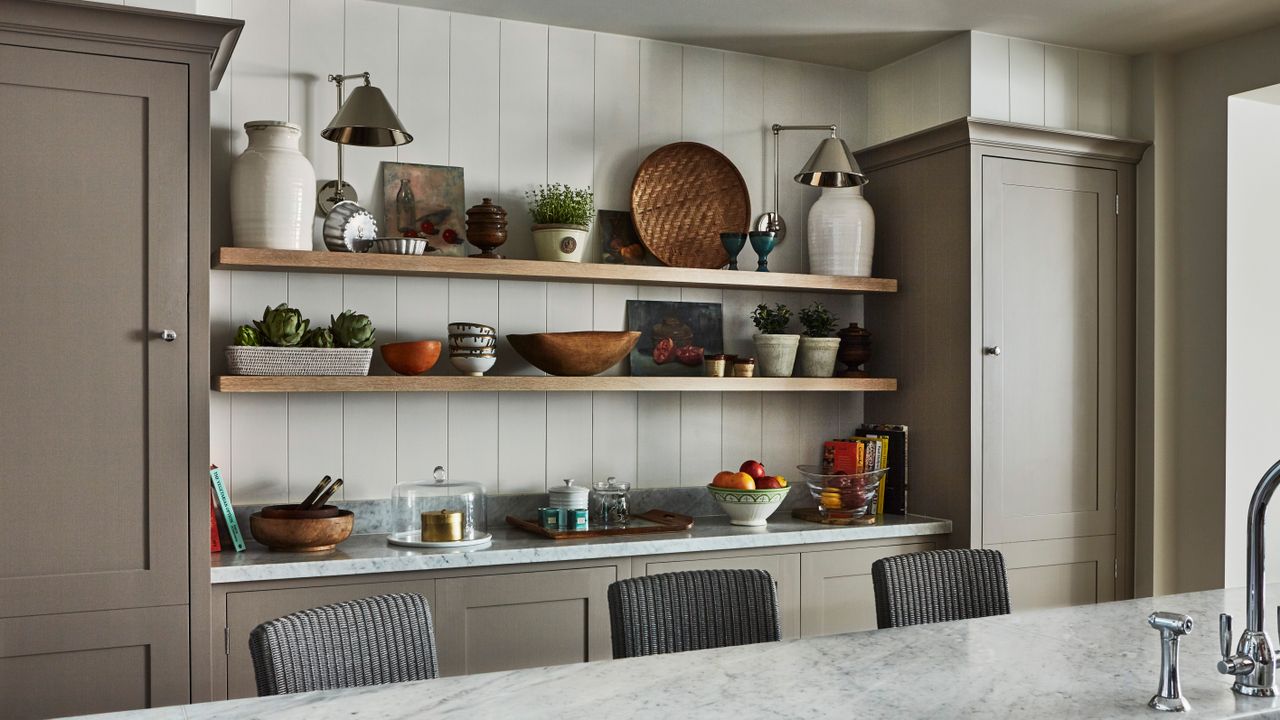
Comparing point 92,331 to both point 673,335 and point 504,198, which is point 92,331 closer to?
point 504,198

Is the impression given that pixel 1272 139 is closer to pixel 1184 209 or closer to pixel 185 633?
pixel 1184 209

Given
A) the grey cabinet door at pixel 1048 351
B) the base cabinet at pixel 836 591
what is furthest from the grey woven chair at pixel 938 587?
the grey cabinet door at pixel 1048 351

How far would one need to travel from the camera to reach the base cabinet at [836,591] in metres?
3.38

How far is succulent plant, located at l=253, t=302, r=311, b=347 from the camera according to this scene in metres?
2.93

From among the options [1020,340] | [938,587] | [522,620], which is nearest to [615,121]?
[1020,340]

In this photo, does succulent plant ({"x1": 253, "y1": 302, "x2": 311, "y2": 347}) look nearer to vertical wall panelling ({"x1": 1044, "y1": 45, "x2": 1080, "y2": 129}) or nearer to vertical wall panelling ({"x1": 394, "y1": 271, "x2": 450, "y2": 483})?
vertical wall panelling ({"x1": 394, "y1": 271, "x2": 450, "y2": 483})

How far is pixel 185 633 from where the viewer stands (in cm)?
261

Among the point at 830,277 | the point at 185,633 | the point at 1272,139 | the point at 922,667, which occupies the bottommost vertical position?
the point at 185,633

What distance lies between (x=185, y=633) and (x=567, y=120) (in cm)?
193

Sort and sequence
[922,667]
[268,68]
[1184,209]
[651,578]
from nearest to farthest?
[922,667]
[651,578]
[268,68]
[1184,209]

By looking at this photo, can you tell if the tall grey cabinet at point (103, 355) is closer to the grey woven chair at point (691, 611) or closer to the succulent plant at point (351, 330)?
the succulent plant at point (351, 330)

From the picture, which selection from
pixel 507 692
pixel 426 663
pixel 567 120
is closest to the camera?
pixel 507 692

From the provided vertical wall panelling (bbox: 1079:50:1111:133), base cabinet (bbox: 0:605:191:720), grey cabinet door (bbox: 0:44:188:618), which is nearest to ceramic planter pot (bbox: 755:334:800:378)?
vertical wall panelling (bbox: 1079:50:1111:133)

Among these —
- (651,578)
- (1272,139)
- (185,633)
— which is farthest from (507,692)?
(1272,139)
